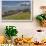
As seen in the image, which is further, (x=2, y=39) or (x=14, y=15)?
(x=14, y=15)

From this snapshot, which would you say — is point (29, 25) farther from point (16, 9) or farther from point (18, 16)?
point (16, 9)

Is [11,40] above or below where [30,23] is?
below

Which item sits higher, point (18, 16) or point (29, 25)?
point (18, 16)

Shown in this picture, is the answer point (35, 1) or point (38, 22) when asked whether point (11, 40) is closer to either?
point (38, 22)

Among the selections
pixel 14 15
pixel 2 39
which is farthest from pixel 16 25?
pixel 2 39

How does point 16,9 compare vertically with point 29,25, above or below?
above

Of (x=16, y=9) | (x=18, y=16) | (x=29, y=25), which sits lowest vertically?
(x=29, y=25)

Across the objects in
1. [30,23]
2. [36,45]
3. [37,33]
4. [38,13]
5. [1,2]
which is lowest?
[36,45]

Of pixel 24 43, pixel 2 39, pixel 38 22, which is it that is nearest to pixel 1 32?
pixel 2 39

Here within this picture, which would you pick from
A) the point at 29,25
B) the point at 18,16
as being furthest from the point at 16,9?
the point at 29,25

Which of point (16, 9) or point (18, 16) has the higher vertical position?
point (16, 9)
